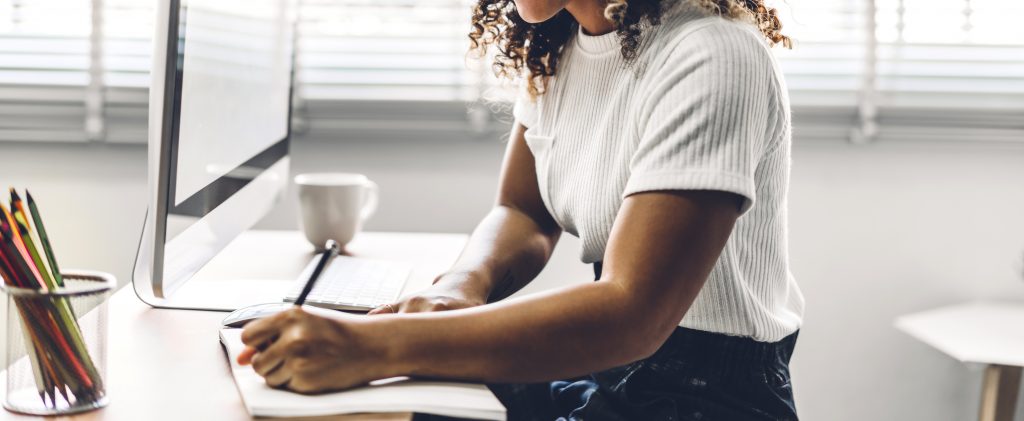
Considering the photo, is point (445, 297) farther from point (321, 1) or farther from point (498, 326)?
point (321, 1)

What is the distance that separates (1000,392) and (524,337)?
1135 mm

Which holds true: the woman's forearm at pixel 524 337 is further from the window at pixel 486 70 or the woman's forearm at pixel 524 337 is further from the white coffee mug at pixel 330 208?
the window at pixel 486 70

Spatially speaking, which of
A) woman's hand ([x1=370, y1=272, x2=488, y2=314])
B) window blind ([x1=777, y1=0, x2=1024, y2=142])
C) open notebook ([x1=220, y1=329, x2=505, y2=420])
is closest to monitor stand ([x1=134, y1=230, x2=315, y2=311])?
woman's hand ([x1=370, y1=272, x2=488, y2=314])

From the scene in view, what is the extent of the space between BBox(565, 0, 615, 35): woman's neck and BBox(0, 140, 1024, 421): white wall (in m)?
0.76

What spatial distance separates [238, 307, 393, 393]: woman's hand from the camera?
29.5 inches

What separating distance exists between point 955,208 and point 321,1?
1323 mm

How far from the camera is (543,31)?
125cm

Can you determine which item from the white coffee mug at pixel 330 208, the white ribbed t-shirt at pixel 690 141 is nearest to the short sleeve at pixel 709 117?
the white ribbed t-shirt at pixel 690 141

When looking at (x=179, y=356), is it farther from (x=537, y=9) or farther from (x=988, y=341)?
(x=988, y=341)

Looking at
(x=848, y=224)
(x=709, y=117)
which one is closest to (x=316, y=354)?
(x=709, y=117)

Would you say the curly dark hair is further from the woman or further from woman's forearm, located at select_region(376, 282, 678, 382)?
woman's forearm, located at select_region(376, 282, 678, 382)

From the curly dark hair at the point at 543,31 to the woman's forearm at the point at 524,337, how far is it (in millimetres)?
355

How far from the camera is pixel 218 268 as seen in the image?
4.42 ft

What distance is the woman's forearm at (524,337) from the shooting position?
0.77 meters
